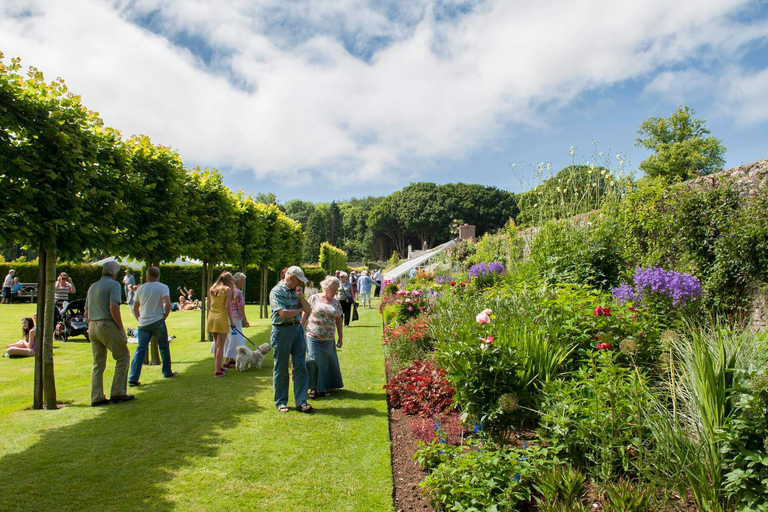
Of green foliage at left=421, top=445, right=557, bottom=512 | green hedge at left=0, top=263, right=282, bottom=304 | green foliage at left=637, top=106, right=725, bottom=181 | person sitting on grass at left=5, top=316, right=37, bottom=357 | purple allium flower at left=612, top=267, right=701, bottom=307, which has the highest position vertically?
green foliage at left=637, top=106, right=725, bottom=181

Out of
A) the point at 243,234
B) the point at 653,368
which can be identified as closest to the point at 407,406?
the point at 653,368

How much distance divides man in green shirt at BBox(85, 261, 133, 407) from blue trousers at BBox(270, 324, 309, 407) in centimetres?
194

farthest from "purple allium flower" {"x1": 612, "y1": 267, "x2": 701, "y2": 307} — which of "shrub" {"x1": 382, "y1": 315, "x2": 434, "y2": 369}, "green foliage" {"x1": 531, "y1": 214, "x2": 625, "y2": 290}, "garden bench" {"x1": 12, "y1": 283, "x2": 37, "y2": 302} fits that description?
"garden bench" {"x1": 12, "y1": 283, "x2": 37, "y2": 302}

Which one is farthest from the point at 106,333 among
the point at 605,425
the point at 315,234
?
the point at 315,234

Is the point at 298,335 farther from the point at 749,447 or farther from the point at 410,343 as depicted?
the point at 749,447

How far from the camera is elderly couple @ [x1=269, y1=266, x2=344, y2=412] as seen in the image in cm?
535

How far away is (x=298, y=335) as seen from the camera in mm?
5492

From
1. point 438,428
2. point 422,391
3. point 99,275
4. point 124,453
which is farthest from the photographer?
point 99,275

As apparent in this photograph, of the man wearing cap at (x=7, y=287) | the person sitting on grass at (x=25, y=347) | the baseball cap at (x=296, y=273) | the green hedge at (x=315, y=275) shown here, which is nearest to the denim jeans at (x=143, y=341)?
the baseball cap at (x=296, y=273)

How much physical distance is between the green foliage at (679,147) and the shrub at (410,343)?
27.9 metres

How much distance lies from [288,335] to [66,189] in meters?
3.07

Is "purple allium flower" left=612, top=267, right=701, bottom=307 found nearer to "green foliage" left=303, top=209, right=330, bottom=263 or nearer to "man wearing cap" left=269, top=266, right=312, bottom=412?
"man wearing cap" left=269, top=266, right=312, bottom=412

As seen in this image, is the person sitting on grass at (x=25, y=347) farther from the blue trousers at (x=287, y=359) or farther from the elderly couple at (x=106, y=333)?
the blue trousers at (x=287, y=359)

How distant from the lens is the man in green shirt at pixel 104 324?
5.59m
